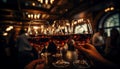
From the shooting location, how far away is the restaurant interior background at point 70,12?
1736 mm

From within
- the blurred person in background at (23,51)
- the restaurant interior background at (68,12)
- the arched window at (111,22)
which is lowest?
the blurred person in background at (23,51)

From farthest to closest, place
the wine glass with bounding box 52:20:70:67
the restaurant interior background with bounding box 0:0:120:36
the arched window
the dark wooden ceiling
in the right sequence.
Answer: the dark wooden ceiling → the wine glass with bounding box 52:20:70:67 → the restaurant interior background with bounding box 0:0:120:36 → the arched window

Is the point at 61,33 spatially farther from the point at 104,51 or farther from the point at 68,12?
the point at 104,51

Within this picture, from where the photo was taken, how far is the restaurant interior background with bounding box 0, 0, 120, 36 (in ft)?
5.70

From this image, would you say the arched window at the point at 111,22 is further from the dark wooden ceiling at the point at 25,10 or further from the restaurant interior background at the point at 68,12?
the dark wooden ceiling at the point at 25,10

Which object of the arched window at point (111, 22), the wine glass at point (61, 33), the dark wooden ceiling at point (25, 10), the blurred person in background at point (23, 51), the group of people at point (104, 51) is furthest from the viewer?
the dark wooden ceiling at point (25, 10)

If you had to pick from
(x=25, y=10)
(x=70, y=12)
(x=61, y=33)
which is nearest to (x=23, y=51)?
(x=61, y=33)

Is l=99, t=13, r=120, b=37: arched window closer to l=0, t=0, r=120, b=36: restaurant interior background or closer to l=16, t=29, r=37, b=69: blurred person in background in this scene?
l=0, t=0, r=120, b=36: restaurant interior background

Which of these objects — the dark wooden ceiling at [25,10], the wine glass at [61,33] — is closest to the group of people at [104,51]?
the wine glass at [61,33]

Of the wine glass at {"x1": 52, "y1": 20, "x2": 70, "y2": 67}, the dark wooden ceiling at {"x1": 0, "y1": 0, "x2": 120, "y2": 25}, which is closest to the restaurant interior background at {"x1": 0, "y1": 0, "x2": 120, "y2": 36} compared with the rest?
the dark wooden ceiling at {"x1": 0, "y1": 0, "x2": 120, "y2": 25}

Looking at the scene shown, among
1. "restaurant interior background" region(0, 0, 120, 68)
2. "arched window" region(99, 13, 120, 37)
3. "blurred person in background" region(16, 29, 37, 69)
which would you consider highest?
"restaurant interior background" region(0, 0, 120, 68)

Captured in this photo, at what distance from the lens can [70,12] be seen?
2279 millimetres

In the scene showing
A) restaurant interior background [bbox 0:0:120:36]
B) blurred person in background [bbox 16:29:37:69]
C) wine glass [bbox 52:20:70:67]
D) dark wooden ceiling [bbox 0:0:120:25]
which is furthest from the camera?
dark wooden ceiling [bbox 0:0:120:25]

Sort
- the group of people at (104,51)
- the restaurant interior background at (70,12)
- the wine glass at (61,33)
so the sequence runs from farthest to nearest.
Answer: the wine glass at (61,33) < the restaurant interior background at (70,12) < the group of people at (104,51)
